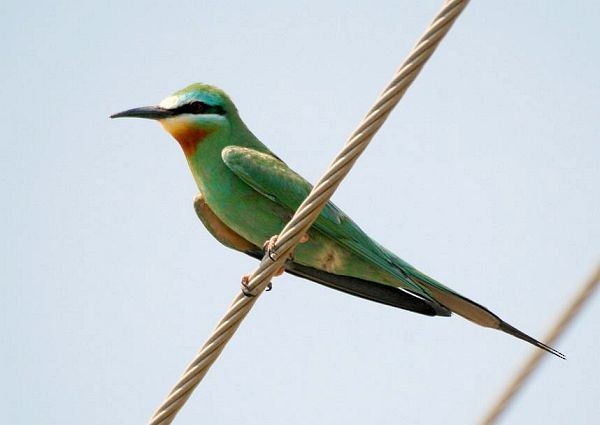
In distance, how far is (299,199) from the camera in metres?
4.74

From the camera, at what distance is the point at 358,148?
297 centimetres

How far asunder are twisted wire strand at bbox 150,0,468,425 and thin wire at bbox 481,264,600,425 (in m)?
0.81

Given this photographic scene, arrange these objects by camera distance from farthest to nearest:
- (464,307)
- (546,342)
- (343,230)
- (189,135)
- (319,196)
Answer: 1. (189,135)
2. (343,230)
3. (464,307)
4. (319,196)
5. (546,342)

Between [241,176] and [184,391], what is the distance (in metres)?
1.91

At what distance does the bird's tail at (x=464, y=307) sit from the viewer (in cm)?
419

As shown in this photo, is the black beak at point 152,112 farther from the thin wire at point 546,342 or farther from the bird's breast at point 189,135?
the thin wire at point 546,342

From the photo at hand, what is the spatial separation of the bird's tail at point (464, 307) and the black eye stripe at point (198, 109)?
1298 mm

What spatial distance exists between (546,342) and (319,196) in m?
0.90

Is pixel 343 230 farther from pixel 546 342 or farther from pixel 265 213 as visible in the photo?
pixel 546 342

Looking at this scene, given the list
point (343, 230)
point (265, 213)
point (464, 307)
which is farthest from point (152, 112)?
point (464, 307)

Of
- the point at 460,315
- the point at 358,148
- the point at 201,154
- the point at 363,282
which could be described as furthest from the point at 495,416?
the point at 201,154

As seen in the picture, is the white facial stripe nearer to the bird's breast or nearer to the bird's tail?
the bird's breast

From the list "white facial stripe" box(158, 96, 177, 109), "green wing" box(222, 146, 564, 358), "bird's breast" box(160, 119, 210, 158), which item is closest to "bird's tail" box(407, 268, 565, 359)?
"green wing" box(222, 146, 564, 358)

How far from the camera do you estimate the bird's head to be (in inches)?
199
